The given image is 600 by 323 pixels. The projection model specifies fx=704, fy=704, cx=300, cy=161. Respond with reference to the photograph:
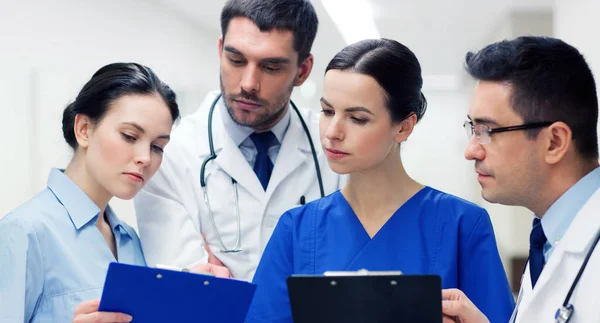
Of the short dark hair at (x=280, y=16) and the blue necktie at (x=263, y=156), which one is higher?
the short dark hair at (x=280, y=16)

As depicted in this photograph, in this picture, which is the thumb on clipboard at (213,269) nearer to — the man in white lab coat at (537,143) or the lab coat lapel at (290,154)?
the lab coat lapel at (290,154)

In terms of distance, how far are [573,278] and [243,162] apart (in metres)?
0.95

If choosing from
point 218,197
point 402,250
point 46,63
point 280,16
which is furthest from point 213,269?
point 46,63

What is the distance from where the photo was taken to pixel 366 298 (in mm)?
1205

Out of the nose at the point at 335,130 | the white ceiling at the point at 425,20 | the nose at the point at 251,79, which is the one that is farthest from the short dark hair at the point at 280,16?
the white ceiling at the point at 425,20

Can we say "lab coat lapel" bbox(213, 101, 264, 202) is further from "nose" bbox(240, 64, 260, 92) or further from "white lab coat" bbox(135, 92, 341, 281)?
"nose" bbox(240, 64, 260, 92)

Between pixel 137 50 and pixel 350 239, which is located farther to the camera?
pixel 137 50

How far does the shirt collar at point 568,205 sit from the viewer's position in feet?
4.21

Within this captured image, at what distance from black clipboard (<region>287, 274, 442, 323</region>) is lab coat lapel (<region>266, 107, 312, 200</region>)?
67 centimetres

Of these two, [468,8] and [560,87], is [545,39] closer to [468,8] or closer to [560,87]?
[560,87]

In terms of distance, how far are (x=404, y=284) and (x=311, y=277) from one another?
0.15 metres

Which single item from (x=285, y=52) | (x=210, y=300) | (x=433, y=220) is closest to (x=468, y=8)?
(x=285, y=52)

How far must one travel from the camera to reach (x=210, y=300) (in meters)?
1.32

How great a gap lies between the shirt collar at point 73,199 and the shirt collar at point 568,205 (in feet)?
3.28
